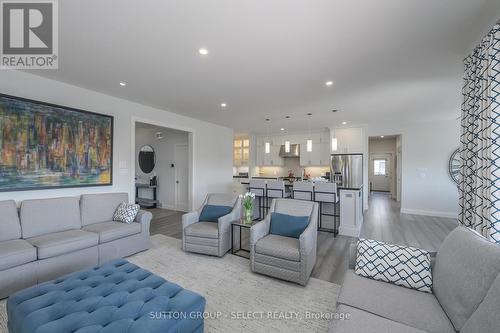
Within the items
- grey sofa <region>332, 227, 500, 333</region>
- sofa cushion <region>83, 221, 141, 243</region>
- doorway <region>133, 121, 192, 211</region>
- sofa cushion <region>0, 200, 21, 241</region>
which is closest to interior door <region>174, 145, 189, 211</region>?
doorway <region>133, 121, 192, 211</region>

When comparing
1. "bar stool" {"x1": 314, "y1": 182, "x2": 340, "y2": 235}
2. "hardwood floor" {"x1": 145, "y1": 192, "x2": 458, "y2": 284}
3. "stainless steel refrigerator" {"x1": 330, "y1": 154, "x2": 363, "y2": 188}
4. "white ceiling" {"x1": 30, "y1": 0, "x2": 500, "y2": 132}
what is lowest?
"hardwood floor" {"x1": 145, "y1": 192, "x2": 458, "y2": 284}

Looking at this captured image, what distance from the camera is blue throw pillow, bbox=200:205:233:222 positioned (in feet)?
11.8

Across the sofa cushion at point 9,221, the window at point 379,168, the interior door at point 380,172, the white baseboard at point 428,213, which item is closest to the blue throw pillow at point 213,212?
the sofa cushion at point 9,221

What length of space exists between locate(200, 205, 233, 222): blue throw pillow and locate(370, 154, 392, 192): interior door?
9.88 m

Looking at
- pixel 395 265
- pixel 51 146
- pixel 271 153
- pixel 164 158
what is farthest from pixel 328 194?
pixel 164 158

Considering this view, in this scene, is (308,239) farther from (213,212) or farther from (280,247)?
(213,212)

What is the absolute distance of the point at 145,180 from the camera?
746 centimetres

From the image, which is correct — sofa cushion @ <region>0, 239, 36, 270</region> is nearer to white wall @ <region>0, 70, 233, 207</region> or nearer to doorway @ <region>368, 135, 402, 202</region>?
white wall @ <region>0, 70, 233, 207</region>

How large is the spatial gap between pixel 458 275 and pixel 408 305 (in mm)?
362

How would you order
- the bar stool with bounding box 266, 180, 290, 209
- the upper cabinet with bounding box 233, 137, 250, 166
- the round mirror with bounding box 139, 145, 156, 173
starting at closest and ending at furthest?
the bar stool with bounding box 266, 180, 290, 209
the round mirror with bounding box 139, 145, 156, 173
the upper cabinet with bounding box 233, 137, 250, 166

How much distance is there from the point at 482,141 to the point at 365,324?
80.0 inches

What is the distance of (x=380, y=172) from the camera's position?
36.5ft

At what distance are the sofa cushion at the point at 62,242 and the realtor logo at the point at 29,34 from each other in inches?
90.0

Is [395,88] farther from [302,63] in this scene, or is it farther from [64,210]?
[64,210]
